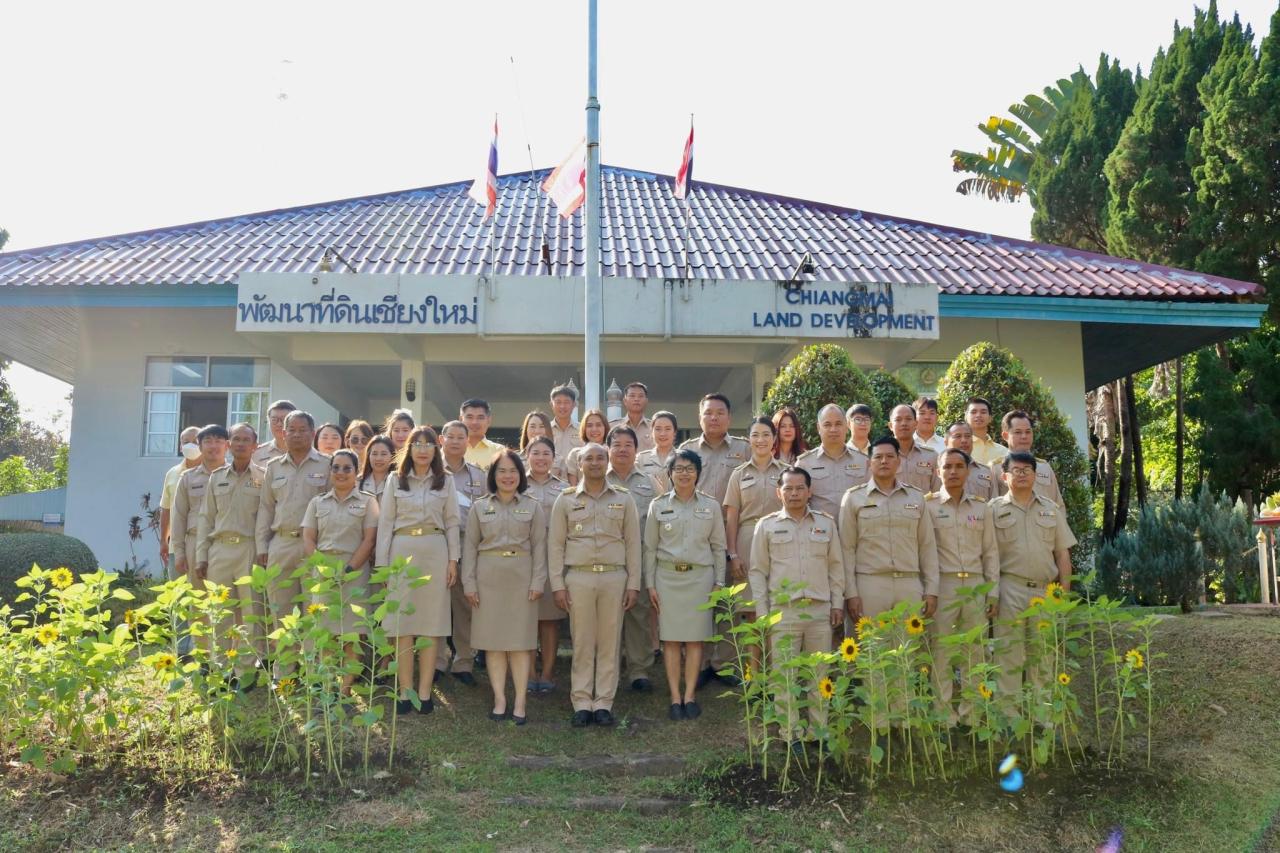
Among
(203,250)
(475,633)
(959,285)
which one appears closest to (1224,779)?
(475,633)

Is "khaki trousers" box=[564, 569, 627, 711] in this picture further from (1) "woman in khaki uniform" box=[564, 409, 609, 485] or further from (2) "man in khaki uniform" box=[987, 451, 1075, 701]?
(2) "man in khaki uniform" box=[987, 451, 1075, 701]

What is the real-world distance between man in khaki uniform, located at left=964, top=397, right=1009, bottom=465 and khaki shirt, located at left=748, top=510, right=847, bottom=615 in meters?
1.83

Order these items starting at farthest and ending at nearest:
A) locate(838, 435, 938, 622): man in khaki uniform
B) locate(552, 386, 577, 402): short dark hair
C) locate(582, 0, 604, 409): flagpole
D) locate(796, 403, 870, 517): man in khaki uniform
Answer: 1. locate(582, 0, 604, 409): flagpole
2. locate(552, 386, 577, 402): short dark hair
3. locate(796, 403, 870, 517): man in khaki uniform
4. locate(838, 435, 938, 622): man in khaki uniform

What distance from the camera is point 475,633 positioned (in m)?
5.64

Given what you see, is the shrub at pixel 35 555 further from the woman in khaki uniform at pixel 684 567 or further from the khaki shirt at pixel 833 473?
the khaki shirt at pixel 833 473

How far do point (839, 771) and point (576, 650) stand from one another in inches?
64.1

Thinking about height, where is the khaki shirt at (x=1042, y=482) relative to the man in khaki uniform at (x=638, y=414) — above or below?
below

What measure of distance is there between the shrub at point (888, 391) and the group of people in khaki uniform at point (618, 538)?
6.51ft

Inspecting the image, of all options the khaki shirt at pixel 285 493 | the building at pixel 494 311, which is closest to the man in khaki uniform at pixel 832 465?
the khaki shirt at pixel 285 493

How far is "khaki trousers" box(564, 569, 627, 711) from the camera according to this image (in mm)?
5578

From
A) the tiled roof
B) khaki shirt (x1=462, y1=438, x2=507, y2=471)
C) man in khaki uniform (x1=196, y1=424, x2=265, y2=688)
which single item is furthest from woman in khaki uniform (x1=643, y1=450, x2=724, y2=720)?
the tiled roof

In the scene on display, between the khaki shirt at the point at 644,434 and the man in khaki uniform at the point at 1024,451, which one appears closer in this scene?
the man in khaki uniform at the point at 1024,451

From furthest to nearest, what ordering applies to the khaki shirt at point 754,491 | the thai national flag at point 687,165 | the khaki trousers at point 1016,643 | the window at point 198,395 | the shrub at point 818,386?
1. the window at point 198,395
2. the thai national flag at point 687,165
3. the shrub at point 818,386
4. the khaki shirt at point 754,491
5. the khaki trousers at point 1016,643

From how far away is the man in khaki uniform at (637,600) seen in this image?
6.07m
